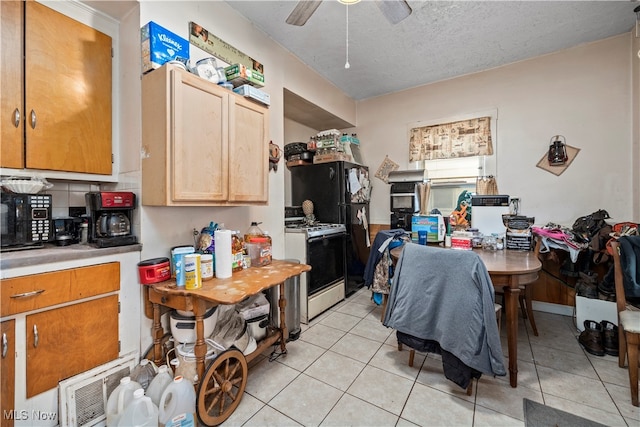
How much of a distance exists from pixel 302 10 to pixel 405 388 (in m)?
2.71

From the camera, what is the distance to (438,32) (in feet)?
8.51

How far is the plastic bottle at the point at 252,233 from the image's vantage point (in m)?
2.13

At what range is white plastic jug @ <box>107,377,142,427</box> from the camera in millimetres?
1306

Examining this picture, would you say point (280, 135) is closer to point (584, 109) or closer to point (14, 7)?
point (14, 7)

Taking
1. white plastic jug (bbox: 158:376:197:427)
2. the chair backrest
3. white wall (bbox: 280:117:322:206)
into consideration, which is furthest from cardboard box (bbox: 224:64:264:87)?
the chair backrest

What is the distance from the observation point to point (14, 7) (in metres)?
1.39

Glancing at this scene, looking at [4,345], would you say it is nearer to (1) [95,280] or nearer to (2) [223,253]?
(1) [95,280]

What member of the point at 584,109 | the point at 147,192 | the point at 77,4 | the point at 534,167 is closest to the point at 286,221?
the point at 147,192

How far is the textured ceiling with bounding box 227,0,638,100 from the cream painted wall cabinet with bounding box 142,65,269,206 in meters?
1.16

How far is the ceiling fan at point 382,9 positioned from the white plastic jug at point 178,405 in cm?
244

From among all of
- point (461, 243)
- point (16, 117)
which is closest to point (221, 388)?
point (16, 117)

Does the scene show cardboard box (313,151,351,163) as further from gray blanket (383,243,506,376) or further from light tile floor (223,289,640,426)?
light tile floor (223,289,640,426)

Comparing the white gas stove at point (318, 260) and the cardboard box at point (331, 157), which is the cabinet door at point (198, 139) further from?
the cardboard box at point (331, 157)

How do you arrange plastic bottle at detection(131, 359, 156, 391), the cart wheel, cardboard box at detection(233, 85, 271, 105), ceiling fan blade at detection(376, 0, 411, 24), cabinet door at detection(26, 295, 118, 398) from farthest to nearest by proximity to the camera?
cardboard box at detection(233, 85, 271, 105)
ceiling fan blade at detection(376, 0, 411, 24)
plastic bottle at detection(131, 359, 156, 391)
the cart wheel
cabinet door at detection(26, 295, 118, 398)
